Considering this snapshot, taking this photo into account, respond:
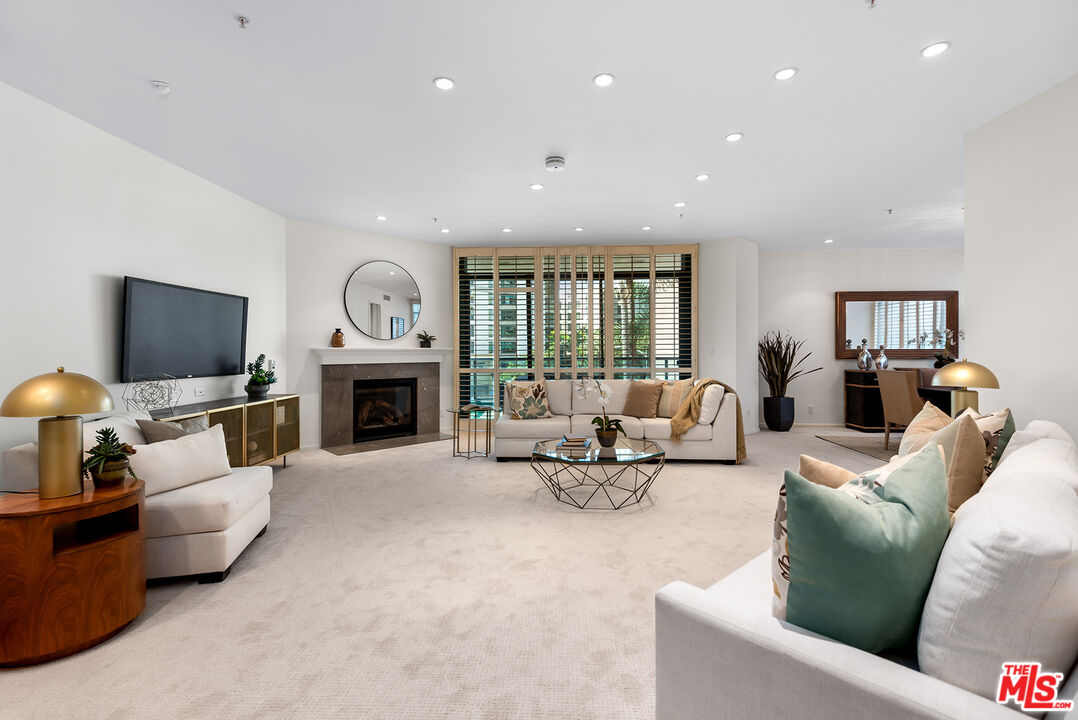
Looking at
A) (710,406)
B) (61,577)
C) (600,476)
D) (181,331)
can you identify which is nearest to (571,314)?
(710,406)

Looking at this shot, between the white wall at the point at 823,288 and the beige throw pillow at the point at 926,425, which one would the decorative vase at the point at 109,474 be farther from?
the white wall at the point at 823,288

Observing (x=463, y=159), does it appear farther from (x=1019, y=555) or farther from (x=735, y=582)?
(x=1019, y=555)

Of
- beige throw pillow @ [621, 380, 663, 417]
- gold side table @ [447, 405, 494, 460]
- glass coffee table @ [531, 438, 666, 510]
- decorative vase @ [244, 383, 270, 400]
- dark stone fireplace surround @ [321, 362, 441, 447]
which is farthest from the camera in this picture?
dark stone fireplace surround @ [321, 362, 441, 447]

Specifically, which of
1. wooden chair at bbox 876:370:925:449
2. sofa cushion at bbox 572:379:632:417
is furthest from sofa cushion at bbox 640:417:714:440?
wooden chair at bbox 876:370:925:449

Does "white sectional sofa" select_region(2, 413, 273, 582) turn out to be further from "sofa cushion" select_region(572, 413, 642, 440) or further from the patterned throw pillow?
"sofa cushion" select_region(572, 413, 642, 440)

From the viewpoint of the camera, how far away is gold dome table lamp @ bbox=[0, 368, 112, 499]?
70.8 inches

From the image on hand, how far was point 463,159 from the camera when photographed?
3.83 metres

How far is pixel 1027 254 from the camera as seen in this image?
285cm

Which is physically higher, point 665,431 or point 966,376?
point 966,376

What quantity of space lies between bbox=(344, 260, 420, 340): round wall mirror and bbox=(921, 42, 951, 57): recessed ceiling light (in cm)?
545

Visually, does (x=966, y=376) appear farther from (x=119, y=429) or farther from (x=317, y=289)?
(x=317, y=289)

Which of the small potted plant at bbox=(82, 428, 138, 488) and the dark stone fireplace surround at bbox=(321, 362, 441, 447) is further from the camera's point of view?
the dark stone fireplace surround at bbox=(321, 362, 441, 447)

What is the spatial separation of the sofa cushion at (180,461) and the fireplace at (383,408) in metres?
3.24

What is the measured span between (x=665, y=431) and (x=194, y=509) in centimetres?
389
